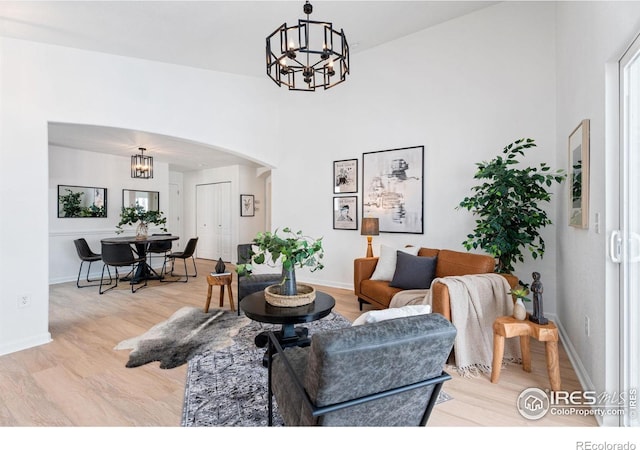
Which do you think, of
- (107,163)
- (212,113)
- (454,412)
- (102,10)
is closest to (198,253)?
(107,163)

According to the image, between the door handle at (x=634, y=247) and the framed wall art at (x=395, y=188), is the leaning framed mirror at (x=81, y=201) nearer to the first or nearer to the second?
the framed wall art at (x=395, y=188)

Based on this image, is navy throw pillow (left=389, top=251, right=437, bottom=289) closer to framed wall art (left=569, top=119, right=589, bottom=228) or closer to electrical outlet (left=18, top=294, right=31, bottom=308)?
framed wall art (left=569, top=119, right=589, bottom=228)

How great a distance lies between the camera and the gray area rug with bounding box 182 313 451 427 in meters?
1.88

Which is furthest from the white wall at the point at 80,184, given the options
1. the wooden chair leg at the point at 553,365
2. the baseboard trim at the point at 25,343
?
the wooden chair leg at the point at 553,365

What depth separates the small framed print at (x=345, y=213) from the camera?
4.96 meters

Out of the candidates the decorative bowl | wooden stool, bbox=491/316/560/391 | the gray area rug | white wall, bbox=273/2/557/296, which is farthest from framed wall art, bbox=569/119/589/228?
the decorative bowl

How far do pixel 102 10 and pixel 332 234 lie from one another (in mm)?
3962

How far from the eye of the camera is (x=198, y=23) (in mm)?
3564

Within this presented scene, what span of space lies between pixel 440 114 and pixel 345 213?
1.98 metres

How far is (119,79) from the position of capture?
12.4 feet

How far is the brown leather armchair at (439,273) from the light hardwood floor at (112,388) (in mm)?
639

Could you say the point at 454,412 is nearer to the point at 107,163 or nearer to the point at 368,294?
the point at 368,294

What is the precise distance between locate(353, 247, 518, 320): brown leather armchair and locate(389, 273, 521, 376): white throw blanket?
0.28 feet

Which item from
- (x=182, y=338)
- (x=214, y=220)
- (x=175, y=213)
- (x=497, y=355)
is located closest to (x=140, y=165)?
(x=214, y=220)
